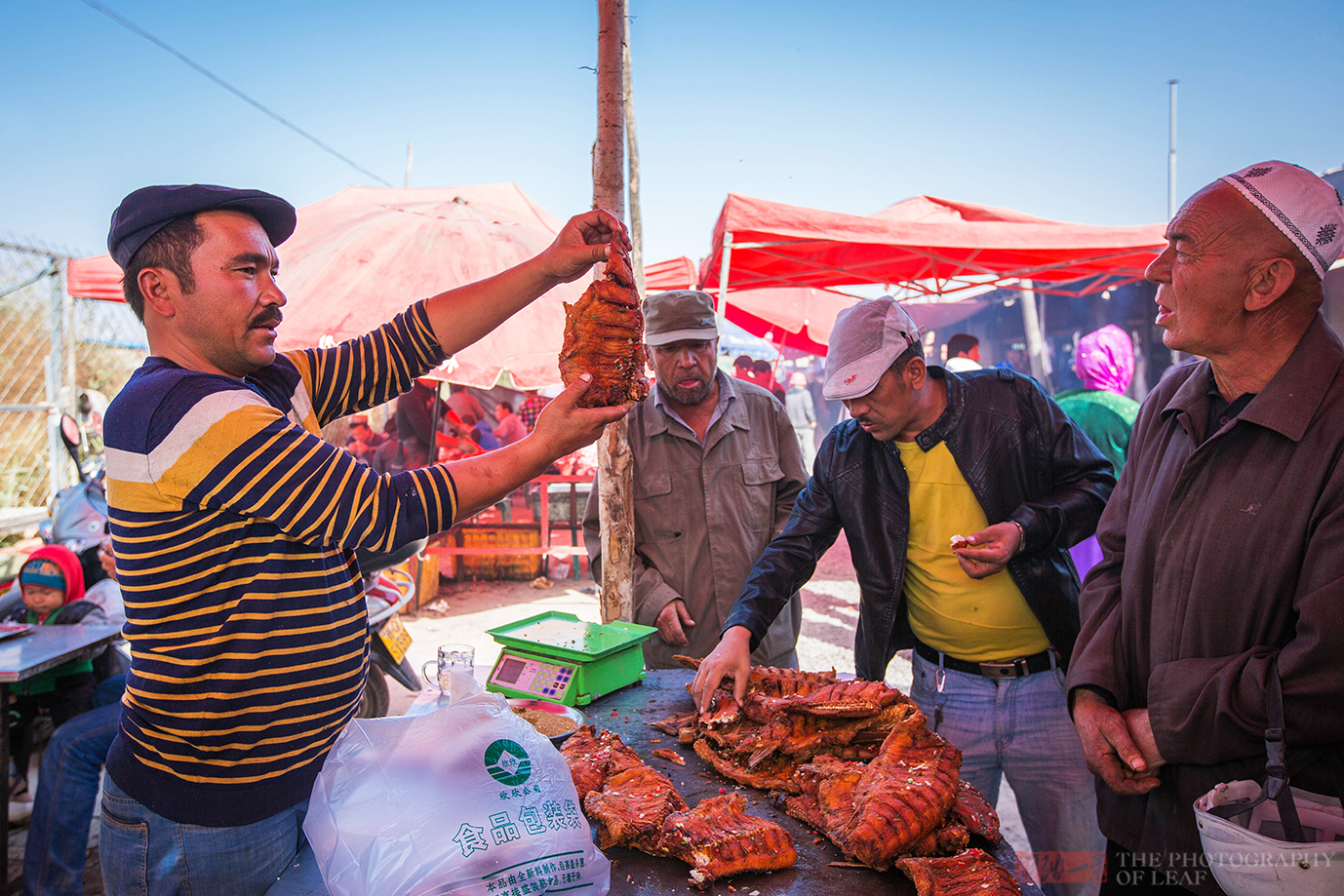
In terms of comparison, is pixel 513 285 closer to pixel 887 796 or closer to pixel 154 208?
pixel 154 208

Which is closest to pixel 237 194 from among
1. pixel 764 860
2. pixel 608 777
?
pixel 608 777

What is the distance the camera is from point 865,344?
2770 millimetres

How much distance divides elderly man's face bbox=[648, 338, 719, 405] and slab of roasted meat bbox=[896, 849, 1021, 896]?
8.21 ft

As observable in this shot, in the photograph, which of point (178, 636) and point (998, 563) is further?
point (998, 563)

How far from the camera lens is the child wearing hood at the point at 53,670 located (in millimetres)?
4312

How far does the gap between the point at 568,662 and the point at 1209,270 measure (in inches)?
93.0

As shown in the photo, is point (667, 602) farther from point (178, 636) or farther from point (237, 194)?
point (237, 194)

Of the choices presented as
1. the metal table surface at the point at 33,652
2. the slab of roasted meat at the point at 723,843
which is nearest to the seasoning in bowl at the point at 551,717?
the slab of roasted meat at the point at 723,843

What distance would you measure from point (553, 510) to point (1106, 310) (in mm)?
10276

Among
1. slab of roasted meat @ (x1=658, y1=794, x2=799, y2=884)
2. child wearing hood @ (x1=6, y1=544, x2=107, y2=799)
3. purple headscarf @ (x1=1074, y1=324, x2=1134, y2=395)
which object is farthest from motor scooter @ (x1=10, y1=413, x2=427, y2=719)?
purple headscarf @ (x1=1074, y1=324, x2=1134, y2=395)

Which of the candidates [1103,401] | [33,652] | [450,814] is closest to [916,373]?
[450,814]

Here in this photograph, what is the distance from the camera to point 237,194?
1.73 meters

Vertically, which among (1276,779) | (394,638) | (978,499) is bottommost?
(394,638)

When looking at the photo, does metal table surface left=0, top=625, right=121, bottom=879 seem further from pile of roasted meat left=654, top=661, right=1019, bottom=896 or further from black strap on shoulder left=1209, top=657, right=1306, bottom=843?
black strap on shoulder left=1209, top=657, right=1306, bottom=843
